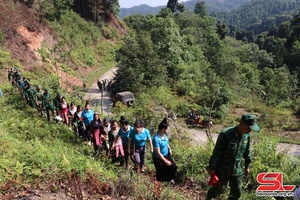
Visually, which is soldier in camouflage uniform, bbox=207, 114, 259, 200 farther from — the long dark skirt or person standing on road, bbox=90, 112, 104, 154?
person standing on road, bbox=90, 112, 104, 154

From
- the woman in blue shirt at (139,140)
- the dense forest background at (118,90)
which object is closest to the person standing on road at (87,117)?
the dense forest background at (118,90)

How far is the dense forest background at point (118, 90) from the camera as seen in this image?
4.47 m

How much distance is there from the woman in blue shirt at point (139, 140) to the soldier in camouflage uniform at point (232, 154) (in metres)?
1.58

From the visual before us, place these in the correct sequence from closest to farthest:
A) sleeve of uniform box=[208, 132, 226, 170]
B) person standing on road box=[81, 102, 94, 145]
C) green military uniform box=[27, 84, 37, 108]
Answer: sleeve of uniform box=[208, 132, 226, 170] < person standing on road box=[81, 102, 94, 145] < green military uniform box=[27, 84, 37, 108]

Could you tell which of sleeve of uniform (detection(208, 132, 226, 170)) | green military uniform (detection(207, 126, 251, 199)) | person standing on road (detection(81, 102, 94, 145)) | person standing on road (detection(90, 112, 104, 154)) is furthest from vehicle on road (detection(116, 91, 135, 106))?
sleeve of uniform (detection(208, 132, 226, 170))

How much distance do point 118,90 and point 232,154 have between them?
18189mm

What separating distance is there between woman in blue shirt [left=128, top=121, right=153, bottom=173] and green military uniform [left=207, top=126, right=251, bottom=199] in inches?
62.2

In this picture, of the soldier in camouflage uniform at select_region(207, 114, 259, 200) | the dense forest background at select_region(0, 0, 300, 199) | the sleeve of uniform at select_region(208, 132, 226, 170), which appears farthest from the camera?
the dense forest background at select_region(0, 0, 300, 199)

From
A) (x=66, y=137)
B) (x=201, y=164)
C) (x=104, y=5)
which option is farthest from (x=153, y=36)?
(x=201, y=164)

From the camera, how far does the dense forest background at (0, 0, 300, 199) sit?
14.7ft

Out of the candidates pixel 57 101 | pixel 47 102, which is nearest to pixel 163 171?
pixel 57 101

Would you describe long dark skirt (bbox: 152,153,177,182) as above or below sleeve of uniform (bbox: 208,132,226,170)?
below

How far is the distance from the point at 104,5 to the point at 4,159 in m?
38.8

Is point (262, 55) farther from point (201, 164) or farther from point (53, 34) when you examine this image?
point (201, 164)
